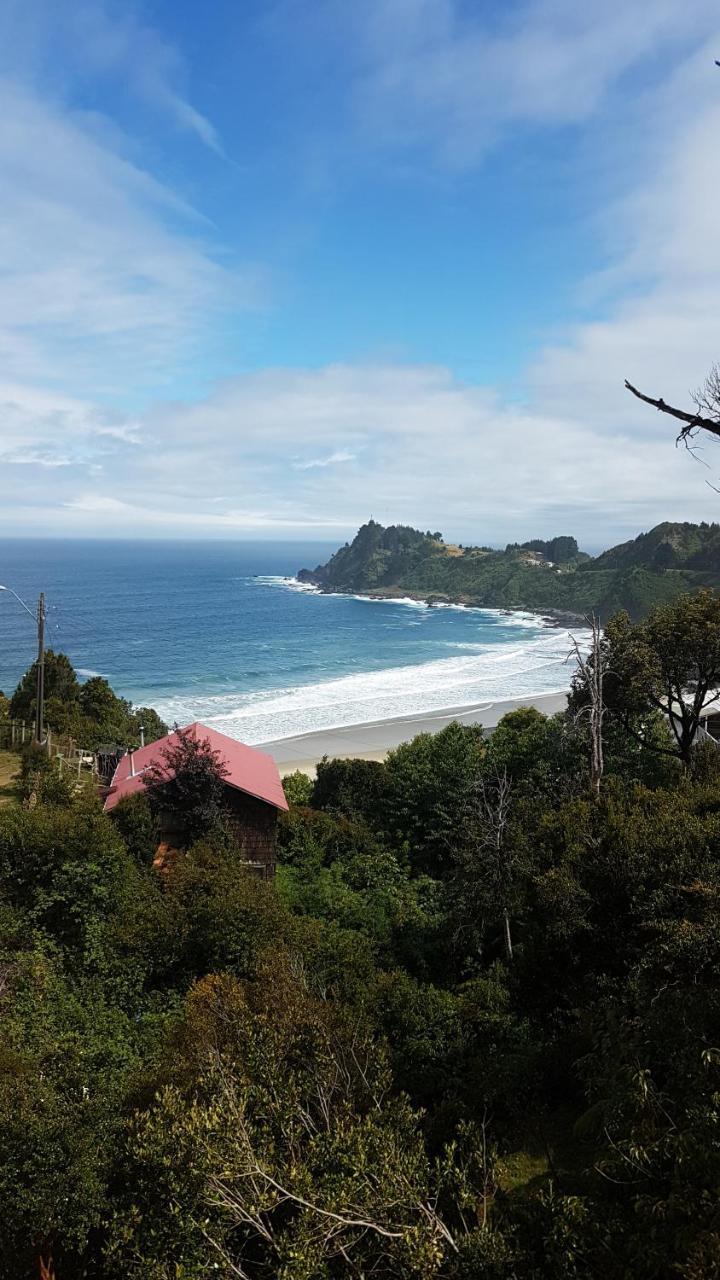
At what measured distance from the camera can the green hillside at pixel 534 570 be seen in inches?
4321

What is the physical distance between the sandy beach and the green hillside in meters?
57.5

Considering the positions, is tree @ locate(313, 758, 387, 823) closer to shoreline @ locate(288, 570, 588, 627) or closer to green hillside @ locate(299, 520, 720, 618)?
green hillside @ locate(299, 520, 720, 618)

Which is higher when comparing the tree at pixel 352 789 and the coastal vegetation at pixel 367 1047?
the coastal vegetation at pixel 367 1047

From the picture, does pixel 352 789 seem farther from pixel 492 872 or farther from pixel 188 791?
pixel 492 872

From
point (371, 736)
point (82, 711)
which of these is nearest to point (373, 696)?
point (371, 736)

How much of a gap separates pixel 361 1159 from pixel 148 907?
31.9 feet

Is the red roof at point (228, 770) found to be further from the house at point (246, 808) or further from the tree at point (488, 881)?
the tree at point (488, 881)

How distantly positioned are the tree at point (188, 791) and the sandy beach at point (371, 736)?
18.3m

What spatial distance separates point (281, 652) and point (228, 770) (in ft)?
182

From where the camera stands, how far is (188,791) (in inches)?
728

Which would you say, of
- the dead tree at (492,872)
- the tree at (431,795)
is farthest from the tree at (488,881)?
the tree at (431,795)

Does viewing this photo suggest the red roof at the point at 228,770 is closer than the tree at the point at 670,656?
Yes

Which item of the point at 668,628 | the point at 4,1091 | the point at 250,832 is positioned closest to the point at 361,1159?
the point at 4,1091

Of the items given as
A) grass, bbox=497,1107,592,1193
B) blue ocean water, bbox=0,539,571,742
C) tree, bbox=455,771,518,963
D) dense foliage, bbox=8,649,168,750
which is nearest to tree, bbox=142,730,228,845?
tree, bbox=455,771,518,963
